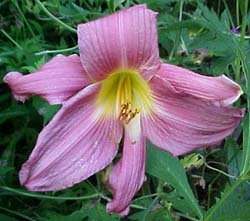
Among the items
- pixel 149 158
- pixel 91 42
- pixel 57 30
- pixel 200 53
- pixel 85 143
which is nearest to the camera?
pixel 91 42

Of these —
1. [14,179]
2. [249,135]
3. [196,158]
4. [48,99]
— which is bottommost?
[14,179]

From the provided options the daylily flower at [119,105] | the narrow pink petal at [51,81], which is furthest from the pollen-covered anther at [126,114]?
the narrow pink petal at [51,81]

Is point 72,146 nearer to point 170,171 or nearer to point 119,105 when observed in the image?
point 119,105

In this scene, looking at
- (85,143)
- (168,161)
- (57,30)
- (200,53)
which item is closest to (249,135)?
(168,161)

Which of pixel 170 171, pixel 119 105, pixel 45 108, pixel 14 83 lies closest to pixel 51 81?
pixel 14 83

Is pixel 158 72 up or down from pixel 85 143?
up

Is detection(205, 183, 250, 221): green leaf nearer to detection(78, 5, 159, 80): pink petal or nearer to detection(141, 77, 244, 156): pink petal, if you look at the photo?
detection(141, 77, 244, 156): pink petal

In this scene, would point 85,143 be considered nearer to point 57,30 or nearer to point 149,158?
point 149,158
